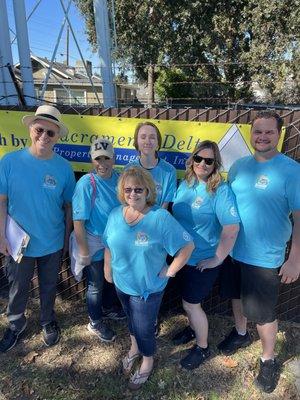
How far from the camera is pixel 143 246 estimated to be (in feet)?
7.38

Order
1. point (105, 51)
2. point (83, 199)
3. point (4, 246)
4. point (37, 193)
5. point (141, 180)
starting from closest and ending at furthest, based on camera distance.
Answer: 1. point (141, 180)
2. point (83, 199)
3. point (37, 193)
4. point (4, 246)
5. point (105, 51)

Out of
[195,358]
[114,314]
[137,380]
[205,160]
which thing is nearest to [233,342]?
[195,358]

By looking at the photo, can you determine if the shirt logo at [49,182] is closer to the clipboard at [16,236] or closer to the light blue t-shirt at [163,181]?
the clipboard at [16,236]

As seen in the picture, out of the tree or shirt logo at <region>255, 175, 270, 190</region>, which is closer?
shirt logo at <region>255, 175, 270, 190</region>

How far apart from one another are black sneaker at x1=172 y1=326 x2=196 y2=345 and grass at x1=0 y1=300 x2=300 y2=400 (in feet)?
0.18

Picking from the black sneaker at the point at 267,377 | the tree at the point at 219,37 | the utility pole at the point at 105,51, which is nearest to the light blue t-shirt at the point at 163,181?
the black sneaker at the point at 267,377

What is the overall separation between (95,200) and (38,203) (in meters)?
0.47

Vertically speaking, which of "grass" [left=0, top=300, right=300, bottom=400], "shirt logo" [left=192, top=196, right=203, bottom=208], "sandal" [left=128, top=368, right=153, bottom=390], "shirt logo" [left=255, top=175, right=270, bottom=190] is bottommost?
"grass" [left=0, top=300, right=300, bottom=400]

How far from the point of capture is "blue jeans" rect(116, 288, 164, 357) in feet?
7.89

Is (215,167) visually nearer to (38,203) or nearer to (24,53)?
(38,203)

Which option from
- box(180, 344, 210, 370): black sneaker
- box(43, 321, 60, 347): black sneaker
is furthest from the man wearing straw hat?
box(180, 344, 210, 370): black sneaker

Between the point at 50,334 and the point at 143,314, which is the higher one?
the point at 143,314

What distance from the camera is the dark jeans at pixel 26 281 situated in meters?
2.90

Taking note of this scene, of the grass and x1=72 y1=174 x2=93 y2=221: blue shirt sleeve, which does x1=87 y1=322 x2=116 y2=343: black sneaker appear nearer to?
the grass
